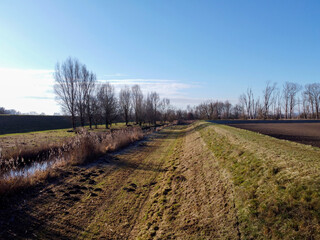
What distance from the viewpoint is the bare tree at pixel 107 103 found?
1444 inches

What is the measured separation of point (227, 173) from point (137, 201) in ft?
10.2

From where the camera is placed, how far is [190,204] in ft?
16.8

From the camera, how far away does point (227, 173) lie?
605 cm

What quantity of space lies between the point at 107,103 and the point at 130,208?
3330 centimetres

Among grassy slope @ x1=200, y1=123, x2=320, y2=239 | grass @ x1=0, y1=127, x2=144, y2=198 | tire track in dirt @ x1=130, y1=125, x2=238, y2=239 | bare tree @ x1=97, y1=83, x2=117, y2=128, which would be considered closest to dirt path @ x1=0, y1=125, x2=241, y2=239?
tire track in dirt @ x1=130, y1=125, x2=238, y2=239

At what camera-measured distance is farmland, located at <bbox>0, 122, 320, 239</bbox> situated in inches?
137

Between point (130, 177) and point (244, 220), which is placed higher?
point (244, 220)

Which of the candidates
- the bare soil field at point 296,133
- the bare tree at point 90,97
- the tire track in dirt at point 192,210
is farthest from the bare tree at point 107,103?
the tire track in dirt at point 192,210

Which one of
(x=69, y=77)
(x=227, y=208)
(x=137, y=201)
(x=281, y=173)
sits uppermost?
(x=69, y=77)

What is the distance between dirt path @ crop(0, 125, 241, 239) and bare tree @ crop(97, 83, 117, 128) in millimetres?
29444

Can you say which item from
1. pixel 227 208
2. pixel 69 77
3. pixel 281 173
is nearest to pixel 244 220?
pixel 227 208

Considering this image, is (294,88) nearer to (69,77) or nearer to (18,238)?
(69,77)

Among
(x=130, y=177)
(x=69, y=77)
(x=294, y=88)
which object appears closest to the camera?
(x=130, y=177)

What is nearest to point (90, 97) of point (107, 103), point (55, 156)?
point (107, 103)
